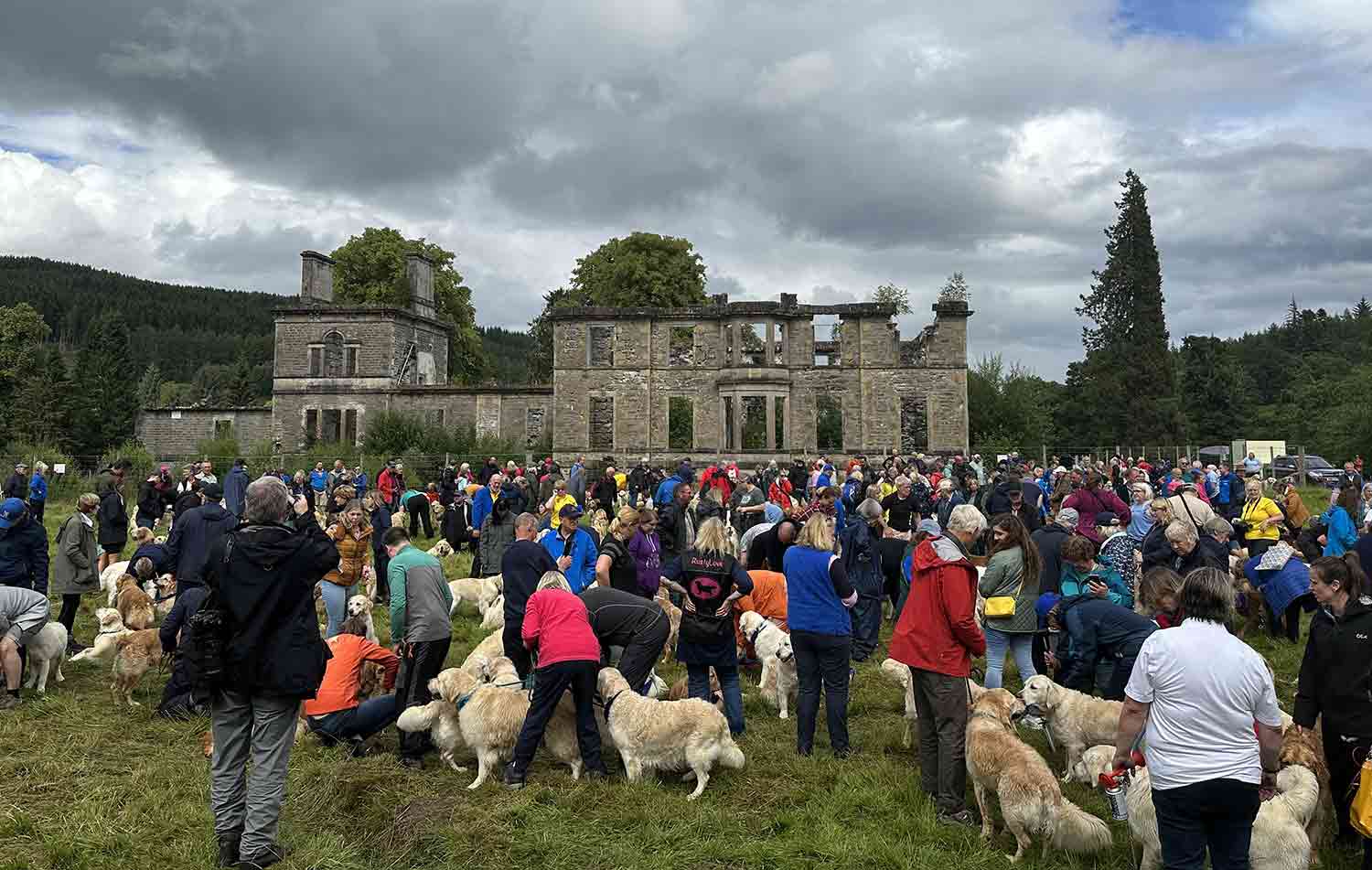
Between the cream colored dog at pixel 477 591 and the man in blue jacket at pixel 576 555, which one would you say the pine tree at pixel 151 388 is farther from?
the man in blue jacket at pixel 576 555

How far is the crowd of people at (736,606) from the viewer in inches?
203

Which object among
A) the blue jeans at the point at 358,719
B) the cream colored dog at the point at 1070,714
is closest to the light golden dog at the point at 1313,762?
the cream colored dog at the point at 1070,714

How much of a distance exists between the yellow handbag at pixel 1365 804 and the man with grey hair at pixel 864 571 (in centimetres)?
525

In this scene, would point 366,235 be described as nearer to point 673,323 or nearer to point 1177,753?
point 673,323

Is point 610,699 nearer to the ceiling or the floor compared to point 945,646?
nearer to the floor

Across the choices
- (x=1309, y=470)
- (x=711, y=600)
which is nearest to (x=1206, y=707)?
(x=711, y=600)

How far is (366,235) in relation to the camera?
175 feet

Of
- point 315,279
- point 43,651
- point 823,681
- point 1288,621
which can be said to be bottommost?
point 1288,621

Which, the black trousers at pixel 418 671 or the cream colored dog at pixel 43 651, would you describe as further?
the cream colored dog at pixel 43 651

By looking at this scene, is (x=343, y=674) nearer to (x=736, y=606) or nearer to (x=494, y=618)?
(x=736, y=606)

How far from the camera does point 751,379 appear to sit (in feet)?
132

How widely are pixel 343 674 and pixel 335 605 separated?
240 centimetres

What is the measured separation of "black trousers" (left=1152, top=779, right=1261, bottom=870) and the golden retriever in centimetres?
134

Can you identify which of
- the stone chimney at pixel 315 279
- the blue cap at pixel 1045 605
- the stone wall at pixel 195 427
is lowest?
the blue cap at pixel 1045 605
